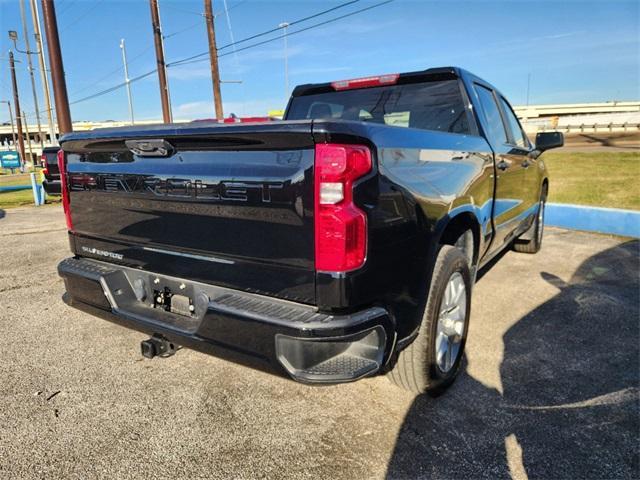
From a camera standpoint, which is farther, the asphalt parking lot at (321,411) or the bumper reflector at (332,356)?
the asphalt parking lot at (321,411)

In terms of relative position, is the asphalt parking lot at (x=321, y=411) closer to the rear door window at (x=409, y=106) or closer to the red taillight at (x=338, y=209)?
the red taillight at (x=338, y=209)

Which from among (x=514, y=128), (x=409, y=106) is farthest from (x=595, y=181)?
(x=409, y=106)

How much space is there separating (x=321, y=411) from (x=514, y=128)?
11.7 feet

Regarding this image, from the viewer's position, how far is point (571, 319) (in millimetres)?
3854

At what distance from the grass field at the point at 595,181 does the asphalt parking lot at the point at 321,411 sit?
18.5ft

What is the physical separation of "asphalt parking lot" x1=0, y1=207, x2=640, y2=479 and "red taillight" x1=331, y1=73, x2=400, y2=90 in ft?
7.01

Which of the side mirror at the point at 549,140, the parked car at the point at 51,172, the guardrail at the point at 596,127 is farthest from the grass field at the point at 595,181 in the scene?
the guardrail at the point at 596,127

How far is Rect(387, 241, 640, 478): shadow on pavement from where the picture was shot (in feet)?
7.09

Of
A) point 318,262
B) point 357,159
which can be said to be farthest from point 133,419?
point 357,159

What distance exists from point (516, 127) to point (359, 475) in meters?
3.99

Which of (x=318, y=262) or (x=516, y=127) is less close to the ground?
(x=516, y=127)

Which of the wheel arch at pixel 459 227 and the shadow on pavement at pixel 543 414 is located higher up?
the wheel arch at pixel 459 227

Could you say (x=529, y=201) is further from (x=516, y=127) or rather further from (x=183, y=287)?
(x=183, y=287)

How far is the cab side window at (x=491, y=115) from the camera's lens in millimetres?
3783
